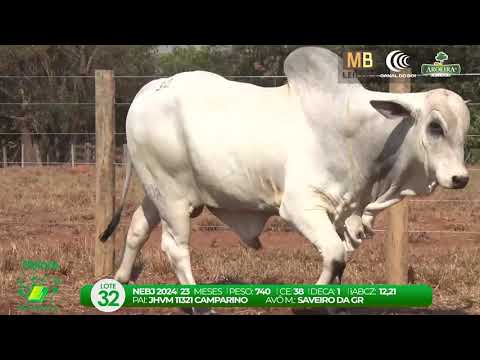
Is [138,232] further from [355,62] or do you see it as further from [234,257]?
[355,62]

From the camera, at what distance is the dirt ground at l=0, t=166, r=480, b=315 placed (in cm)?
614

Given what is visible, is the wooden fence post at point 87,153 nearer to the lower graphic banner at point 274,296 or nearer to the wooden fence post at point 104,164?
the wooden fence post at point 104,164

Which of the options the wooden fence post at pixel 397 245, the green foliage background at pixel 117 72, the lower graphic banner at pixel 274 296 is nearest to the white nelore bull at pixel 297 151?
the lower graphic banner at pixel 274 296

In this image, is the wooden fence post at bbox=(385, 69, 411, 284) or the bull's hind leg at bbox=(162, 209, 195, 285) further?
the wooden fence post at bbox=(385, 69, 411, 284)

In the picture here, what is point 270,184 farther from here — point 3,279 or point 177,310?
point 3,279

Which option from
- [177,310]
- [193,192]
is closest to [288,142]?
[193,192]

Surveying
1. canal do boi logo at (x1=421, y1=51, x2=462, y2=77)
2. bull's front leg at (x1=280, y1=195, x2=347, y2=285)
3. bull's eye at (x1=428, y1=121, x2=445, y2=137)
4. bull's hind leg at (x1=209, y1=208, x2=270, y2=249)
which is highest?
canal do boi logo at (x1=421, y1=51, x2=462, y2=77)

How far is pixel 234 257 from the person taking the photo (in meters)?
7.23

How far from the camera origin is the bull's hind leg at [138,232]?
19.7 ft

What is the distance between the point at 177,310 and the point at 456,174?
2.31 meters

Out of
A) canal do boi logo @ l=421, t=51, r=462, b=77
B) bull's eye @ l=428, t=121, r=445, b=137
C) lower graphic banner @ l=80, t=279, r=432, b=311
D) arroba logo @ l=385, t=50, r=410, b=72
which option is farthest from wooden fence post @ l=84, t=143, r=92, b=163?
bull's eye @ l=428, t=121, r=445, b=137

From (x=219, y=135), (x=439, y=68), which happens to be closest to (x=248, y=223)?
(x=219, y=135)

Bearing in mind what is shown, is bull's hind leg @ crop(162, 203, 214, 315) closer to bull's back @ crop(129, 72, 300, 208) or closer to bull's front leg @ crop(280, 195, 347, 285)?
bull's back @ crop(129, 72, 300, 208)

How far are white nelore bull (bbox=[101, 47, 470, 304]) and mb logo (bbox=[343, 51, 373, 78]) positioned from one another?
Answer: 59 millimetres
